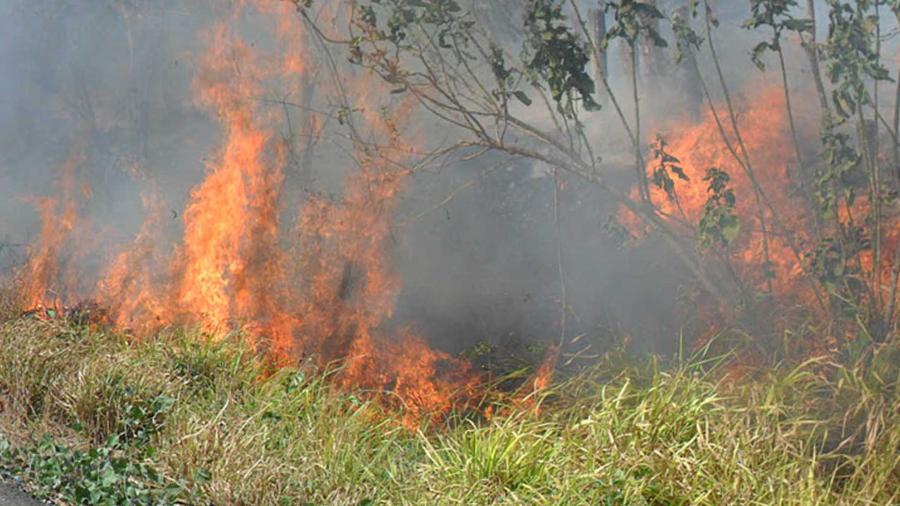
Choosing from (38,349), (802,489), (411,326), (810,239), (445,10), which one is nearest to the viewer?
(802,489)

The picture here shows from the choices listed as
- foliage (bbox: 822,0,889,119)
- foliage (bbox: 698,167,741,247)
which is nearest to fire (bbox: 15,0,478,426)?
foliage (bbox: 698,167,741,247)

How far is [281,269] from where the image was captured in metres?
8.89

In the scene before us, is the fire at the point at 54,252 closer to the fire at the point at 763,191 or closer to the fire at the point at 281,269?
the fire at the point at 281,269

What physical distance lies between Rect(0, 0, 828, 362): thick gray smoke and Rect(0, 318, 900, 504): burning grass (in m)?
1.88

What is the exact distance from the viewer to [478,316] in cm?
888

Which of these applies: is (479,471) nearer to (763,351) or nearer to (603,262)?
(763,351)

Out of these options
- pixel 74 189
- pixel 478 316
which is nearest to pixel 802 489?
pixel 478 316

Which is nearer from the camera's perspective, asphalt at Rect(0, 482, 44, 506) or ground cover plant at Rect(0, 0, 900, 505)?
asphalt at Rect(0, 482, 44, 506)

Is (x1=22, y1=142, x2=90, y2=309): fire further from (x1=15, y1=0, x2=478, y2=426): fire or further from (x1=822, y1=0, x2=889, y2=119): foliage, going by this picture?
(x1=822, y1=0, x2=889, y2=119): foliage

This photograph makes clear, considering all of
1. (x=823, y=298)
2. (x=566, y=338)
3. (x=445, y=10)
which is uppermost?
(x=445, y=10)

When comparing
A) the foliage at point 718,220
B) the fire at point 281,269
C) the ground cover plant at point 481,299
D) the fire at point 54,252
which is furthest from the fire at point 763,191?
the fire at point 54,252

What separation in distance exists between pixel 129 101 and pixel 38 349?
14.1 metres

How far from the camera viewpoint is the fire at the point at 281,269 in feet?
26.3

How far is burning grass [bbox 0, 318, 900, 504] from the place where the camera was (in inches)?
191
